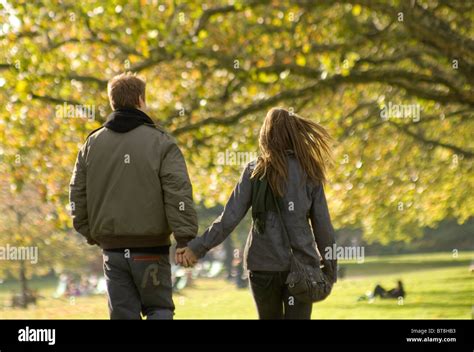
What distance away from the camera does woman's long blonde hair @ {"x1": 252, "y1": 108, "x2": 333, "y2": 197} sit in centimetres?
633

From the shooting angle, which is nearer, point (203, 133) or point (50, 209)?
point (203, 133)

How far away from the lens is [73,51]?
1950 centimetres

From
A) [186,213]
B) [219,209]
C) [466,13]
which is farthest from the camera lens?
[219,209]

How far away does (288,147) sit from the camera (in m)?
6.43

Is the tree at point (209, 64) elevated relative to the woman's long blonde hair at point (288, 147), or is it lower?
elevated

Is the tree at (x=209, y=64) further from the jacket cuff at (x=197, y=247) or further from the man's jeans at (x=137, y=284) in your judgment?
the man's jeans at (x=137, y=284)

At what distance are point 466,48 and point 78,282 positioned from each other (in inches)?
1934

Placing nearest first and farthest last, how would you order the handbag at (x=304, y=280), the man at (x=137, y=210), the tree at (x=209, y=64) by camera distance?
the handbag at (x=304, y=280) → the man at (x=137, y=210) → the tree at (x=209, y=64)

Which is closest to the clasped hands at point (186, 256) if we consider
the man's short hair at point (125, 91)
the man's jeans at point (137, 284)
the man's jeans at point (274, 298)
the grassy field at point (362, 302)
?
the man's jeans at point (137, 284)

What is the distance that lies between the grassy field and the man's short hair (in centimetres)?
1736

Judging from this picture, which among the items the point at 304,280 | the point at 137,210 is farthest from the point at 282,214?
the point at 137,210

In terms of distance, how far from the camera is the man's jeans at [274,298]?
620 cm

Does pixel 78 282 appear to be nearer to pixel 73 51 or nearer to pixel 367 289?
pixel 367 289
